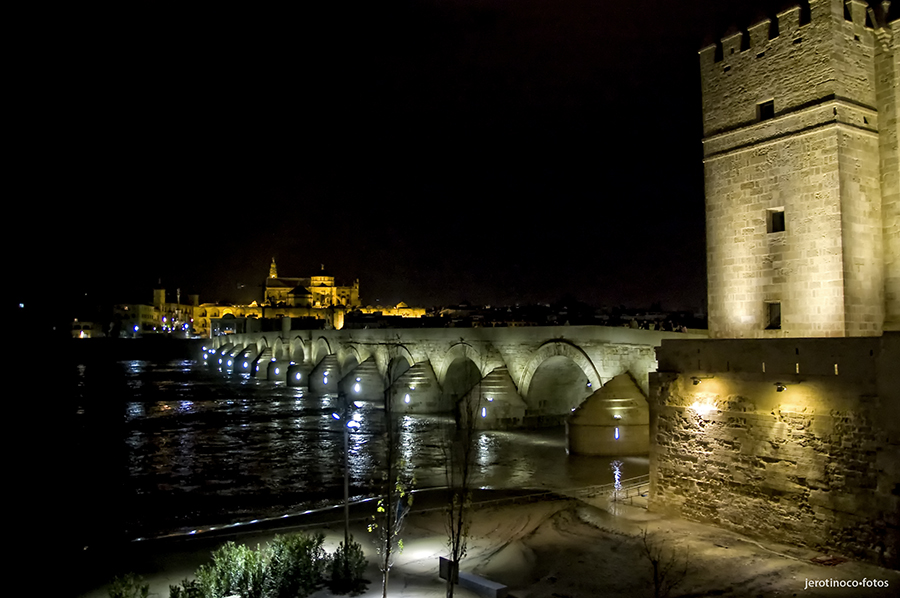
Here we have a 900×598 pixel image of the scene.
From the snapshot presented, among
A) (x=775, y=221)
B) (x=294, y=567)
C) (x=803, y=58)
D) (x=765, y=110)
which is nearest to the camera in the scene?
(x=294, y=567)

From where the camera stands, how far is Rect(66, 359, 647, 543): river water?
15.6 m

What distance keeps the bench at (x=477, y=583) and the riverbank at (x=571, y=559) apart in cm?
14

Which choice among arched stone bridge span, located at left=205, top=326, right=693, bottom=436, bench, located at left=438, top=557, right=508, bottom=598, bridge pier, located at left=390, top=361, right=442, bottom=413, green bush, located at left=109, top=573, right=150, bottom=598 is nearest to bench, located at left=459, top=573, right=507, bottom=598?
bench, located at left=438, top=557, right=508, bottom=598

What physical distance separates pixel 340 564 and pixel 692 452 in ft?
20.4

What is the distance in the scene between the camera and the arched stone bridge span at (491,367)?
20766mm

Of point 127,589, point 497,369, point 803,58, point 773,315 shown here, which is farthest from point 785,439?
point 497,369

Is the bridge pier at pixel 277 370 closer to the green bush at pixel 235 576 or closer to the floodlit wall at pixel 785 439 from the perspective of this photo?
the floodlit wall at pixel 785 439

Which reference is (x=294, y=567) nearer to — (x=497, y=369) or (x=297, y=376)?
(x=497, y=369)

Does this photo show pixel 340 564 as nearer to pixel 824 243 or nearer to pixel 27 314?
pixel 824 243

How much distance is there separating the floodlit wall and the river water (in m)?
4.66

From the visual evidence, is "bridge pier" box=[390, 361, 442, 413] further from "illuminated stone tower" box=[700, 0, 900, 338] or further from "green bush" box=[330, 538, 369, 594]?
"green bush" box=[330, 538, 369, 594]

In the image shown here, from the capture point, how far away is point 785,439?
10273mm

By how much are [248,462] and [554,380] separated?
37.4 feet

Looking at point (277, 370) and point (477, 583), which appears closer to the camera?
point (477, 583)
